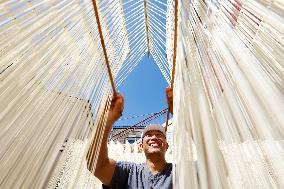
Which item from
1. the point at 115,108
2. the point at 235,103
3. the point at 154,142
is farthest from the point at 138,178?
the point at 235,103

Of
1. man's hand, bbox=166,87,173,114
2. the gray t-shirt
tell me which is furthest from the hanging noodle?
man's hand, bbox=166,87,173,114

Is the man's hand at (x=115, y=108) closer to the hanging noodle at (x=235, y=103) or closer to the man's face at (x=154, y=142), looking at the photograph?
the man's face at (x=154, y=142)

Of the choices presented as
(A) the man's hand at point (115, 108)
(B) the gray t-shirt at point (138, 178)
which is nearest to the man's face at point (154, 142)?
(B) the gray t-shirt at point (138, 178)

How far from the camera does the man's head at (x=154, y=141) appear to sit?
2012 millimetres

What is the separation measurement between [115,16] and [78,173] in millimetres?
1361

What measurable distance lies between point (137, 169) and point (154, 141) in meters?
0.22

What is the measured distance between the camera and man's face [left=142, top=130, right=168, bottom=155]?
201 cm

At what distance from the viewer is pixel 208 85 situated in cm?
110

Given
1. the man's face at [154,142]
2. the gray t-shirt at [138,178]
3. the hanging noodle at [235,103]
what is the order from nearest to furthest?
the hanging noodle at [235,103]
the gray t-shirt at [138,178]
the man's face at [154,142]

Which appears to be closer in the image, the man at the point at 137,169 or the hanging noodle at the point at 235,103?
the hanging noodle at the point at 235,103

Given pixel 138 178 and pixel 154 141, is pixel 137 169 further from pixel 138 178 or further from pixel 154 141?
pixel 154 141

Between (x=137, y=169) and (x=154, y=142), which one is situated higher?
(x=154, y=142)

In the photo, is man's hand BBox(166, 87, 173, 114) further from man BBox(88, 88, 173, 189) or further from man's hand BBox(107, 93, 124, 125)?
man's hand BBox(107, 93, 124, 125)

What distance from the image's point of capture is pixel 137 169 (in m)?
1.95
